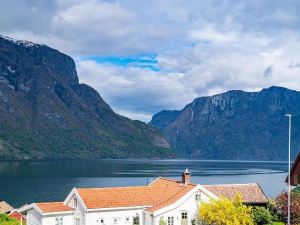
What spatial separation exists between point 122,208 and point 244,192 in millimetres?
14870

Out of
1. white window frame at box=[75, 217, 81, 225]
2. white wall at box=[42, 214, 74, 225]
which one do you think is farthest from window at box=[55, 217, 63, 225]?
white window frame at box=[75, 217, 81, 225]

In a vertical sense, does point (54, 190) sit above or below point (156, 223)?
above

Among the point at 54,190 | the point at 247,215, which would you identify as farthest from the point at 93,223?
the point at 54,190

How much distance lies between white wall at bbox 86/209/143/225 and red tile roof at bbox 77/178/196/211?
2.10ft

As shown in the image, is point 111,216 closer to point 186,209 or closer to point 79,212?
point 79,212

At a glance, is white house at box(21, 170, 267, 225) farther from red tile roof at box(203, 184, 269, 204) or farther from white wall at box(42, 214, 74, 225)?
red tile roof at box(203, 184, 269, 204)

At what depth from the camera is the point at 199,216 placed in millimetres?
54875

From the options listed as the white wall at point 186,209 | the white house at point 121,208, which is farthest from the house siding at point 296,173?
the white wall at point 186,209

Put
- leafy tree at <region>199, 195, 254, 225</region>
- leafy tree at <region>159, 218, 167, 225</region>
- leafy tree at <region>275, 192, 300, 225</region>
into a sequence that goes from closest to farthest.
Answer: leafy tree at <region>199, 195, 254, 225</region> < leafy tree at <region>159, 218, 167, 225</region> < leafy tree at <region>275, 192, 300, 225</region>

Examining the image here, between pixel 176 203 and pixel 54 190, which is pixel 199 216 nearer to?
pixel 176 203

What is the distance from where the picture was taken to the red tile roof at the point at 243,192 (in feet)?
193

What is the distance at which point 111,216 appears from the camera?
178ft

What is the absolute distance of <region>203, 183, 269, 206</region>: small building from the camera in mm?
58772

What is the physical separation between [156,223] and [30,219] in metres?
14.6
